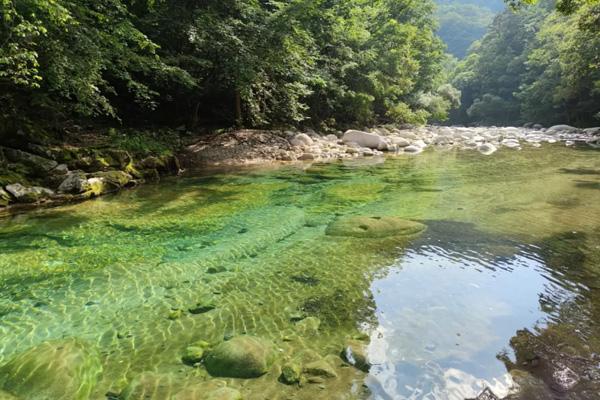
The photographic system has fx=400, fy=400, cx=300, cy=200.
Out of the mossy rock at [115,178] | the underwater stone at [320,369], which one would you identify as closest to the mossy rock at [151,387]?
the underwater stone at [320,369]

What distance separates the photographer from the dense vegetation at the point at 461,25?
12350 cm

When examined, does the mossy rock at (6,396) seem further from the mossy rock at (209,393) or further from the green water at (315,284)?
the mossy rock at (209,393)

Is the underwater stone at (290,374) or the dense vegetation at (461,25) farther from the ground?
the dense vegetation at (461,25)

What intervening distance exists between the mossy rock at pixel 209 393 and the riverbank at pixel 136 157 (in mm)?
6839

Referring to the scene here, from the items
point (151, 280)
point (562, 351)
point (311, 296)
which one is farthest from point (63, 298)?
point (562, 351)

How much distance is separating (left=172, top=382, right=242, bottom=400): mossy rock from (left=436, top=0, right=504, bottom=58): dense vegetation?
134205 millimetres

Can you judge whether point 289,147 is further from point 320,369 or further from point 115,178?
point 320,369

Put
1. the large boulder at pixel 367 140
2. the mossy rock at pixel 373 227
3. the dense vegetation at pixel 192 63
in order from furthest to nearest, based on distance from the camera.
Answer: the large boulder at pixel 367 140 → the dense vegetation at pixel 192 63 → the mossy rock at pixel 373 227

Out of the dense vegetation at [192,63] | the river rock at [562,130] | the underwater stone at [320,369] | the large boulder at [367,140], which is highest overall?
the dense vegetation at [192,63]

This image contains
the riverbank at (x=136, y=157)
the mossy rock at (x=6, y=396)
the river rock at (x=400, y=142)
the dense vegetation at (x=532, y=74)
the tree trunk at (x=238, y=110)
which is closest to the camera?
the mossy rock at (x=6, y=396)

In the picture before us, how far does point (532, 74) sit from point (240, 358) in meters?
55.4

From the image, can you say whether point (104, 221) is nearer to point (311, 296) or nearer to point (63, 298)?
point (63, 298)

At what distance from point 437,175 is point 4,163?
36.1ft

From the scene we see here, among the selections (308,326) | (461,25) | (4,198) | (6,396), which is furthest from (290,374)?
(461,25)
